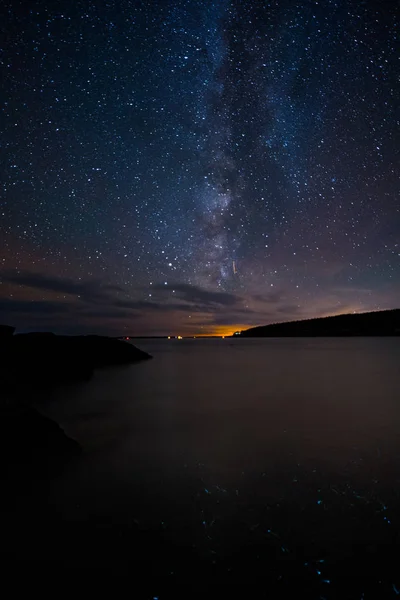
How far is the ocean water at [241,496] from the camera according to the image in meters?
4.02

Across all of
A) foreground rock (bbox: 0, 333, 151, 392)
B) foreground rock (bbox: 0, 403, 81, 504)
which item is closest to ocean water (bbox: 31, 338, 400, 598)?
foreground rock (bbox: 0, 403, 81, 504)

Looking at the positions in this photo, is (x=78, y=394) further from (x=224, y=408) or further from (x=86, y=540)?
(x=86, y=540)

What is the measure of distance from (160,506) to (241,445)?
407cm

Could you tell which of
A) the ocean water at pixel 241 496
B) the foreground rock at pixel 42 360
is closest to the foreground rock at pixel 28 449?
the ocean water at pixel 241 496

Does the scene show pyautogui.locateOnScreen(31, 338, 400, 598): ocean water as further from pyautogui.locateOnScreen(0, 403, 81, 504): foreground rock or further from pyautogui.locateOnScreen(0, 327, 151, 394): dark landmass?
pyautogui.locateOnScreen(0, 327, 151, 394): dark landmass

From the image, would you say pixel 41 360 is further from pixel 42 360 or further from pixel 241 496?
pixel 241 496

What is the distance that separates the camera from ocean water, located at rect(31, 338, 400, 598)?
13.2ft

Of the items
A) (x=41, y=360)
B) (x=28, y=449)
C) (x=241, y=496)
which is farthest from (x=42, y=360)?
(x=241, y=496)

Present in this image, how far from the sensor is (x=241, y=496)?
5.86 metres

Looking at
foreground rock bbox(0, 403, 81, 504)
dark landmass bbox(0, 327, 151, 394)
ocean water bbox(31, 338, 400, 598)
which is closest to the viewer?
ocean water bbox(31, 338, 400, 598)

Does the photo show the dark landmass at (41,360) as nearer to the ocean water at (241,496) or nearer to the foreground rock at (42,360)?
the foreground rock at (42,360)

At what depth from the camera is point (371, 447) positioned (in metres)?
8.53

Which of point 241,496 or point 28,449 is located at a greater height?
point 28,449

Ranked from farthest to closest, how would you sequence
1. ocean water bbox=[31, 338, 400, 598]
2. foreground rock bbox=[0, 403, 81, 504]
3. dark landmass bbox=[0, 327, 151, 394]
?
1. dark landmass bbox=[0, 327, 151, 394]
2. foreground rock bbox=[0, 403, 81, 504]
3. ocean water bbox=[31, 338, 400, 598]
